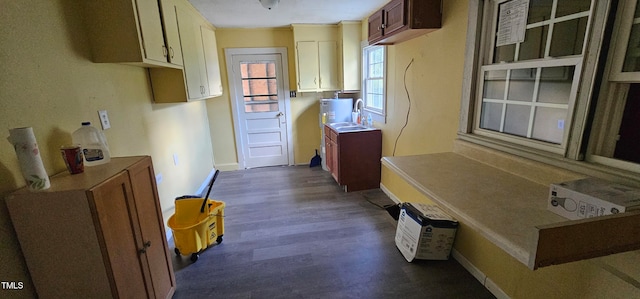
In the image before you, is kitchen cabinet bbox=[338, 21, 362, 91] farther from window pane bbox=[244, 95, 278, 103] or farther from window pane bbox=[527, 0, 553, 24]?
window pane bbox=[527, 0, 553, 24]

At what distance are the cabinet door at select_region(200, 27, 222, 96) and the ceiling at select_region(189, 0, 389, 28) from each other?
0.19 meters

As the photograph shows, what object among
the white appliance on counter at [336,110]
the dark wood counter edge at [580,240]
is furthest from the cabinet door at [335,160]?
the dark wood counter edge at [580,240]

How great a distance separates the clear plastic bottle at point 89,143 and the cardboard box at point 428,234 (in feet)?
7.01

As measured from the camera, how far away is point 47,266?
111 cm

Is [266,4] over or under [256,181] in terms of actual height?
over

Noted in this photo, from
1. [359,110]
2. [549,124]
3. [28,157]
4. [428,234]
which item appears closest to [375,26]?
[359,110]

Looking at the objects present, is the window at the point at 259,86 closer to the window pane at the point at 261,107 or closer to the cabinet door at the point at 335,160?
the window pane at the point at 261,107

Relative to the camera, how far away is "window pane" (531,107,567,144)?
1.33 m

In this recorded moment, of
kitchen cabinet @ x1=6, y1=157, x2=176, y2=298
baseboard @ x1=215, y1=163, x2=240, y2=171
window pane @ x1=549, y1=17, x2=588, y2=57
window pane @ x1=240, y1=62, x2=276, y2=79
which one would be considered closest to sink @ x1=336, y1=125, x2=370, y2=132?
window pane @ x1=240, y1=62, x2=276, y2=79

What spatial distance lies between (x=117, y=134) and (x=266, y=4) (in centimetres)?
176

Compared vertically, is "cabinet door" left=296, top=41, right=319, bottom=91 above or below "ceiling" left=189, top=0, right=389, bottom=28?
below

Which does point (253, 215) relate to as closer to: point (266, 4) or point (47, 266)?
point (47, 266)

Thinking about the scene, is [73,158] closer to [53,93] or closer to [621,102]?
[53,93]

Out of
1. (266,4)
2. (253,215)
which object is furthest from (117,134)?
(266,4)
